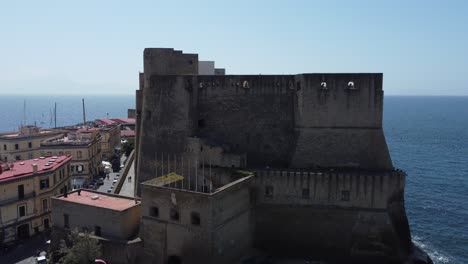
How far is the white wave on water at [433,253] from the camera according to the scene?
1486 inches

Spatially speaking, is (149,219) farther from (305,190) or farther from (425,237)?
(425,237)

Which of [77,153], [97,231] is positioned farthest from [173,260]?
[77,153]

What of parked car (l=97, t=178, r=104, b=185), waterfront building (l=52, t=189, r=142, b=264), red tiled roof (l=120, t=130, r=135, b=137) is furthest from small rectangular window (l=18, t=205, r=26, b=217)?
red tiled roof (l=120, t=130, r=135, b=137)

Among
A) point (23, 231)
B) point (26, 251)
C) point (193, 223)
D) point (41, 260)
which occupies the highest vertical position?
point (193, 223)

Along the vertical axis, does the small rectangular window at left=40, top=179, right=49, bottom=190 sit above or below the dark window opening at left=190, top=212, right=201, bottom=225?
below

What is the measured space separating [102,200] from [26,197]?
10477 mm

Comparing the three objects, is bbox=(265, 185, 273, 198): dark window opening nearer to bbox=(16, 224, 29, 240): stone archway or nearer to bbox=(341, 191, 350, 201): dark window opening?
bbox=(341, 191, 350, 201): dark window opening

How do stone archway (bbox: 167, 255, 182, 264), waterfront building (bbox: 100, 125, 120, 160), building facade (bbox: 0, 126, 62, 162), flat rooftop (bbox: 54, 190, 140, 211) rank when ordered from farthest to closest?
waterfront building (bbox: 100, 125, 120, 160) < building facade (bbox: 0, 126, 62, 162) < flat rooftop (bbox: 54, 190, 140, 211) < stone archway (bbox: 167, 255, 182, 264)

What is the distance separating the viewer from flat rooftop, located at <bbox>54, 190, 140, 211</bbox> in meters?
32.6

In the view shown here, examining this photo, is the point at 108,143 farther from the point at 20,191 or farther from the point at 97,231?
the point at 97,231

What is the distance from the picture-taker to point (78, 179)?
54.5 metres

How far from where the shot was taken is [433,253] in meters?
39.4

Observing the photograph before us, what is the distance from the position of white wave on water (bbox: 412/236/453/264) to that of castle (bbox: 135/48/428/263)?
5.23 m

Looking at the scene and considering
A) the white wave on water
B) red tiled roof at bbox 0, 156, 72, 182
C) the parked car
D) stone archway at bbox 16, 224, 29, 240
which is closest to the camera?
the white wave on water
